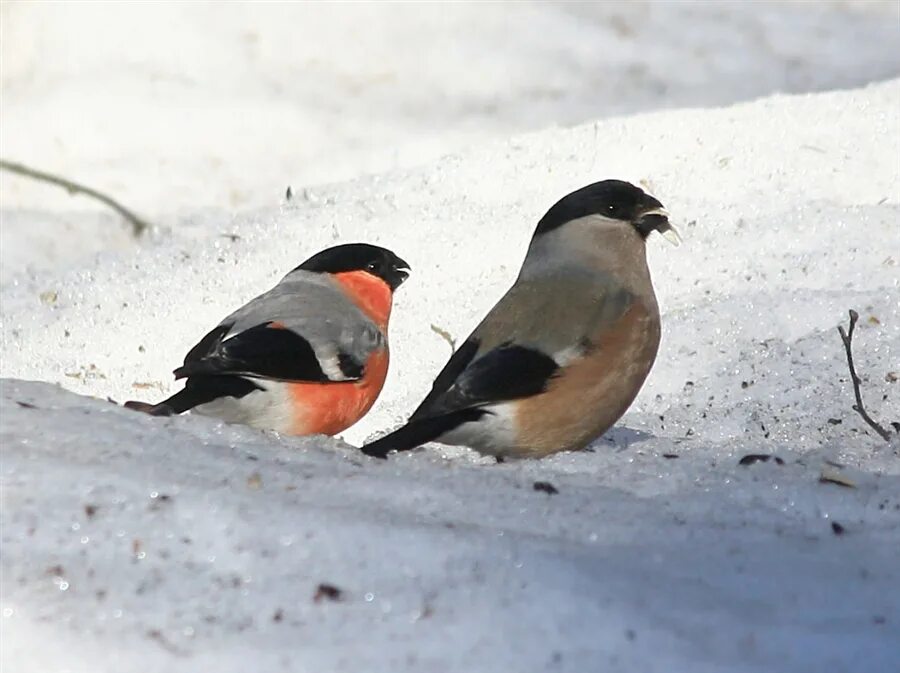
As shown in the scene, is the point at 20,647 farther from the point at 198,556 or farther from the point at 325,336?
the point at 325,336

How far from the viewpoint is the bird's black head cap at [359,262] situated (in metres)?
4.17

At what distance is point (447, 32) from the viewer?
5.91 meters

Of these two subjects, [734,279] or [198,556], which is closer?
[198,556]

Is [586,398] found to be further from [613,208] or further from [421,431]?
[613,208]

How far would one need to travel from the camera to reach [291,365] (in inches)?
142

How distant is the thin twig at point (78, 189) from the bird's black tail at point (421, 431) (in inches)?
96.7

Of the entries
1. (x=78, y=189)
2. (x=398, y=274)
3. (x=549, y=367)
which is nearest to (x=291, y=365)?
(x=549, y=367)

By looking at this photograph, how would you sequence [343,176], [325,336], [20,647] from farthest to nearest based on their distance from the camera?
[343,176] → [325,336] → [20,647]

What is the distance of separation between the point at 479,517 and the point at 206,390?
1.21 m

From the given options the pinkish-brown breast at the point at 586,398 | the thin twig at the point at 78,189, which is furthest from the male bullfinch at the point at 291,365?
the thin twig at the point at 78,189

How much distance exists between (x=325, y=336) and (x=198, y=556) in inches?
62.6

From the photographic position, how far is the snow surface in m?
2.05

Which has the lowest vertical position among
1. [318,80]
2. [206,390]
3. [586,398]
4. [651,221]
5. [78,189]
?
[206,390]

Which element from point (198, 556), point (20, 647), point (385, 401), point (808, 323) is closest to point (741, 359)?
point (808, 323)
